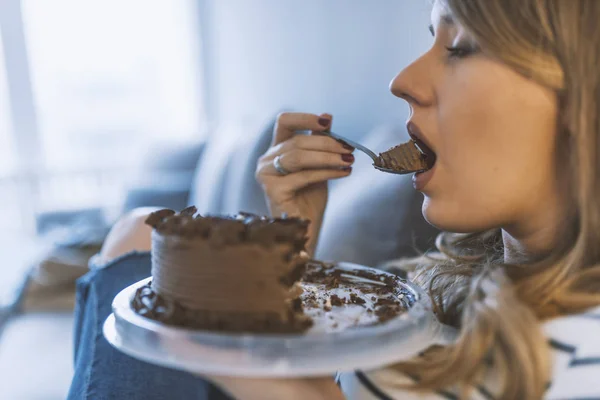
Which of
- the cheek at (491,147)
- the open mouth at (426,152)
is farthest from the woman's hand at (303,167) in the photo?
the cheek at (491,147)

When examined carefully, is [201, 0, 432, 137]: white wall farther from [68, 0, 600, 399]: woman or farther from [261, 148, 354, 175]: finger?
[68, 0, 600, 399]: woman

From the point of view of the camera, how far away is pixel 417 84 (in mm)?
816

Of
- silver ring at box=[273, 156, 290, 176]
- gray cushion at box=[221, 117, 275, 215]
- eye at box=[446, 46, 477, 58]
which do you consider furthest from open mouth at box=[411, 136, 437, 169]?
gray cushion at box=[221, 117, 275, 215]

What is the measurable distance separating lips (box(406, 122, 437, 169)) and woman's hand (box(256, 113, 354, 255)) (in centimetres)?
25

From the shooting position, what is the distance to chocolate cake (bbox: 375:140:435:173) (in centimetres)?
90

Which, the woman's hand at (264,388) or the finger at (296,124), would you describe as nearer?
the woman's hand at (264,388)

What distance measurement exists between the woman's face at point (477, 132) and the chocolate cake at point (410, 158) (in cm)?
7

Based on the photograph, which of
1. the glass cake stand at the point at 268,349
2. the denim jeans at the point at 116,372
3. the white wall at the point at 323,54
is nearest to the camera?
the glass cake stand at the point at 268,349

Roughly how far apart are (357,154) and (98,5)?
10.3 ft

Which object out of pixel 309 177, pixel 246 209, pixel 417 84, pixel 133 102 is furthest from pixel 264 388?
pixel 133 102

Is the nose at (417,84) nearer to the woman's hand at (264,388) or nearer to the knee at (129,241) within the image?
the woman's hand at (264,388)

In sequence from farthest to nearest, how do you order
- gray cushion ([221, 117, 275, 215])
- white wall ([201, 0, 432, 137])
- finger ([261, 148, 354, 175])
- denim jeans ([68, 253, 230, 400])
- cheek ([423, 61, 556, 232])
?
gray cushion ([221, 117, 275, 215])
white wall ([201, 0, 432, 137])
finger ([261, 148, 354, 175])
denim jeans ([68, 253, 230, 400])
cheek ([423, 61, 556, 232])

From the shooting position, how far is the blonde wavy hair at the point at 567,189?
643mm

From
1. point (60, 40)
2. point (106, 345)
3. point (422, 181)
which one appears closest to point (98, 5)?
point (60, 40)
